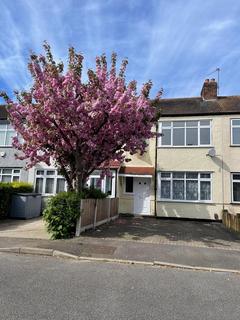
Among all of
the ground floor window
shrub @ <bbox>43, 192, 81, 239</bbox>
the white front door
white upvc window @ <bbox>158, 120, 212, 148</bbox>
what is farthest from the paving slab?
the ground floor window

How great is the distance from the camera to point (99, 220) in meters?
13.3

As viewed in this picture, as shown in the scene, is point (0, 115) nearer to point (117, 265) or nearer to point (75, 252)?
point (75, 252)

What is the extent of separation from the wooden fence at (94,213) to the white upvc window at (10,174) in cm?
731

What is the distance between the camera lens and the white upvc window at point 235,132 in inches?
678

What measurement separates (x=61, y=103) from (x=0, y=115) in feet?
40.9

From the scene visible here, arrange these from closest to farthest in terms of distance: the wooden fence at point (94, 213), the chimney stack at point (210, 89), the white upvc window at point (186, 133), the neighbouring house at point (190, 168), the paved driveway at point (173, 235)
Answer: the paved driveway at point (173, 235)
the wooden fence at point (94, 213)
the neighbouring house at point (190, 168)
the white upvc window at point (186, 133)
the chimney stack at point (210, 89)

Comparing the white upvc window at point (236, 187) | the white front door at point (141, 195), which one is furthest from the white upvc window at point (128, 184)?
the white upvc window at point (236, 187)

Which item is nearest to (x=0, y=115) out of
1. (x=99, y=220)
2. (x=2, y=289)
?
(x=99, y=220)

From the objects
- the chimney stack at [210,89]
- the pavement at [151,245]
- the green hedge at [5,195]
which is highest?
the chimney stack at [210,89]

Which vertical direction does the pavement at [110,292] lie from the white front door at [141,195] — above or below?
below

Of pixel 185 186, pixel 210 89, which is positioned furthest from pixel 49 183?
pixel 210 89

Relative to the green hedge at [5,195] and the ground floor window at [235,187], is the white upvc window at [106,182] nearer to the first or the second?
the green hedge at [5,195]

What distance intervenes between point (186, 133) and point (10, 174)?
37.6 feet

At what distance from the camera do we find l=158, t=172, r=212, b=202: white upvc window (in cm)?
1720
